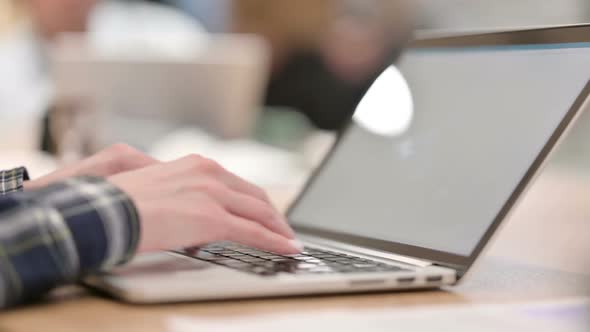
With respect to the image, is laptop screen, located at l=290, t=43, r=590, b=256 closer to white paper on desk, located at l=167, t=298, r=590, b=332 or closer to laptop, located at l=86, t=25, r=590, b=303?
laptop, located at l=86, t=25, r=590, b=303

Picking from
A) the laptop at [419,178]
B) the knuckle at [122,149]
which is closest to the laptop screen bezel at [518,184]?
the laptop at [419,178]

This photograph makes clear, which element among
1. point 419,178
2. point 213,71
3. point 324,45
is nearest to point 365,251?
point 419,178

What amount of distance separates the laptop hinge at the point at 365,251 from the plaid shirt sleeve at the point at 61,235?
25 centimetres

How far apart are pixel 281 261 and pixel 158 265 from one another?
10cm

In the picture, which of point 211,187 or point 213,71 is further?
point 213,71

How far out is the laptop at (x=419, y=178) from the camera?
23.8 inches

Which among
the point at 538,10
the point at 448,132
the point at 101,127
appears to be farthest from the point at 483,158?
the point at 538,10

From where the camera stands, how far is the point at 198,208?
0.61 metres

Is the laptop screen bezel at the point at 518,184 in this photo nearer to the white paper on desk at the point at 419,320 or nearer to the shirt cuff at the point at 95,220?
the white paper on desk at the point at 419,320

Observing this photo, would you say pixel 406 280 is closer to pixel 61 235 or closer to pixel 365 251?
pixel 365 251

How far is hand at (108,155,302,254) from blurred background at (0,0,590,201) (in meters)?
0.31

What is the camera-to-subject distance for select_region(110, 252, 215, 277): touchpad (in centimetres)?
61

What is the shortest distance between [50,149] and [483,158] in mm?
1483

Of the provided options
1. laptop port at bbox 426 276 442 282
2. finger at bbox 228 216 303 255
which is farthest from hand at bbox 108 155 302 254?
laptop port at bbox 426 276 442 282
